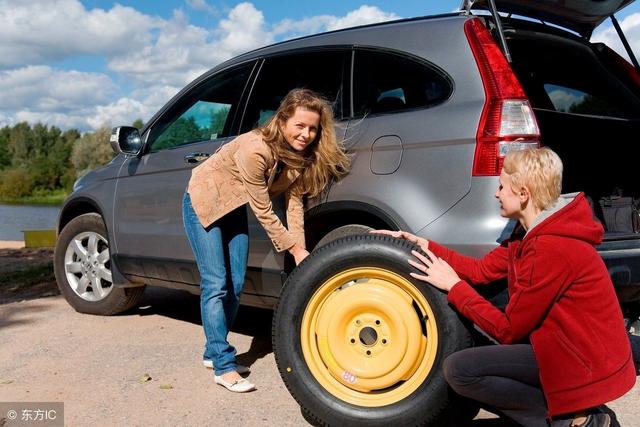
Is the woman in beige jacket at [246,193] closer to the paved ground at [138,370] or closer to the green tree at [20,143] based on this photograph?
the paved ground at [138,370]

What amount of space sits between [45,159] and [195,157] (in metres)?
77.9

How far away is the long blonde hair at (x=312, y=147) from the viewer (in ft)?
10.7

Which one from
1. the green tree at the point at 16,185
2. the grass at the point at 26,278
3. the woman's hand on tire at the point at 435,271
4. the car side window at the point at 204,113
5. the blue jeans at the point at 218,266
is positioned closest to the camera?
the woman's hand on tire at the point at 435,271

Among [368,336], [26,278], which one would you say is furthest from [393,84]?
[26,278]

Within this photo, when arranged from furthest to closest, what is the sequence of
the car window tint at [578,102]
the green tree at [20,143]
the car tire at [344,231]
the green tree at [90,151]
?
the green tree at [20,143]
the green tree at [90,151]
the car window tint at [578,102]
the car tire at [344,231]

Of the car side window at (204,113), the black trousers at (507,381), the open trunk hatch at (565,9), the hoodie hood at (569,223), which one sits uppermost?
the open trunk hatch at (565,9)

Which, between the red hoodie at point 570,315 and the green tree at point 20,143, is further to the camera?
the green tree at point 20,143

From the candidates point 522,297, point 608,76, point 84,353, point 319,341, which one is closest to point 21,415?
point 84,353

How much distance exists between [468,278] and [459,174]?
46 centimetres

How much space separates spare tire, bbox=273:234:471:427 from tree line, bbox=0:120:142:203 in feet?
179

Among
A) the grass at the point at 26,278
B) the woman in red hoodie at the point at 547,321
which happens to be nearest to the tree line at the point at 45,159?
the grass at the point at 26,278

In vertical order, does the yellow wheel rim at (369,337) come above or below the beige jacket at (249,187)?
below

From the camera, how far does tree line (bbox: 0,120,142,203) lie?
6525 cm

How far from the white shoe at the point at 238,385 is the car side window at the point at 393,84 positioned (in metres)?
1.54
